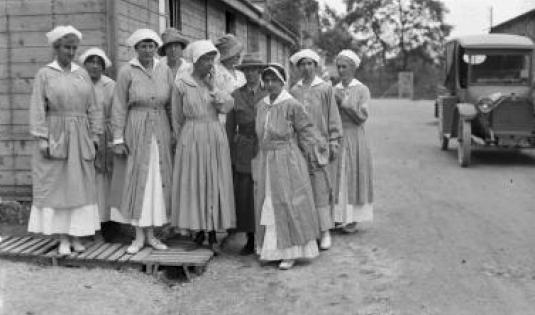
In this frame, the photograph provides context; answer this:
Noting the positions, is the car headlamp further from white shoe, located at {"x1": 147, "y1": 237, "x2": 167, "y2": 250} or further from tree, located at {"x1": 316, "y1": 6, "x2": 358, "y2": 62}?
tree, located at {"x1": 316, "y1": 6, "x2": 358, "y2": 62}

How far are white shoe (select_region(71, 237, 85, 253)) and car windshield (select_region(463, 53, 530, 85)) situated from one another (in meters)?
8.70

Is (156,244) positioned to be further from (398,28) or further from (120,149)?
(398,28)

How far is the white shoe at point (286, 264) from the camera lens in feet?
17.1

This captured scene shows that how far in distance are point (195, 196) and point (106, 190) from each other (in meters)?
1.03

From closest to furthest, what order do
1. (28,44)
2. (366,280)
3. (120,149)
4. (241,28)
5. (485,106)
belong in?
(366,280) → (120,149) → (28,44) → (485,106) → (241,28)

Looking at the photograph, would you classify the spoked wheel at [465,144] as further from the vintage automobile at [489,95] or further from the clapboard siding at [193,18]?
the clapboard siding at [193,18]

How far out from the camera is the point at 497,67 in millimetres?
11695

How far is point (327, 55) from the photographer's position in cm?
3862

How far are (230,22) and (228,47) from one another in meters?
7.91

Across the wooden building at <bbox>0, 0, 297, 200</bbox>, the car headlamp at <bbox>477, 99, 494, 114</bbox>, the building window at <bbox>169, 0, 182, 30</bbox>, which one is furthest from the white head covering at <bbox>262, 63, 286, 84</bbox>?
the car headlamp at <bbox>477, 99, 494, 114</bbox>

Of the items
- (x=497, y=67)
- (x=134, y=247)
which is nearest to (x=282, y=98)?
(x=134, y=247)

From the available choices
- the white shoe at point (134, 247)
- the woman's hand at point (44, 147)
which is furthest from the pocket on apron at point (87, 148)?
the white shoe at point (134, 247)

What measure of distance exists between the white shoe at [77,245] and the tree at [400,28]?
46.0 metres

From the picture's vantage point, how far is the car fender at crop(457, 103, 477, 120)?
11023mm
